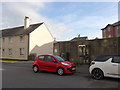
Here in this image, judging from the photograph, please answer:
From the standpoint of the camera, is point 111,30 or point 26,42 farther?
point 111,30

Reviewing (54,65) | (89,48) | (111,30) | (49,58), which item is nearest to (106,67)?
(54,65)

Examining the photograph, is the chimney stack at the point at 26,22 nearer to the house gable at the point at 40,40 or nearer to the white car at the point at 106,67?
the house gable at the point at 40,40

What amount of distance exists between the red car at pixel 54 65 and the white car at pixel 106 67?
1.71 m

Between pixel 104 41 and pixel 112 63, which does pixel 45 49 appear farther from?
pixel 112 63

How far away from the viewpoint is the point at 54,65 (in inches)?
345

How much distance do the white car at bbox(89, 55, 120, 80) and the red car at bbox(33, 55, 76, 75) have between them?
1.71 meters

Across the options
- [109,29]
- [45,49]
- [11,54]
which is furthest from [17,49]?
[109,29]

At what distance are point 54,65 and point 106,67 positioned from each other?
3734 millimetres

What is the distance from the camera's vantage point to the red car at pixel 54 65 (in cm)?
843

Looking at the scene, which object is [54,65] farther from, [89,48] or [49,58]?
[89,48]

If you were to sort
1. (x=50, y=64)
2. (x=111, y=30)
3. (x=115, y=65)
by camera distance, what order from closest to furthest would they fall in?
(x=115, y=65) → (x=50, y=64) → (x=111, y=30)

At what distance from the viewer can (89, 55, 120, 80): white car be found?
6716 millimetres

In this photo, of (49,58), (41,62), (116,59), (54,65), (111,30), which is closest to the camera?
(116,59)

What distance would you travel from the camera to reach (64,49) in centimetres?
1588
